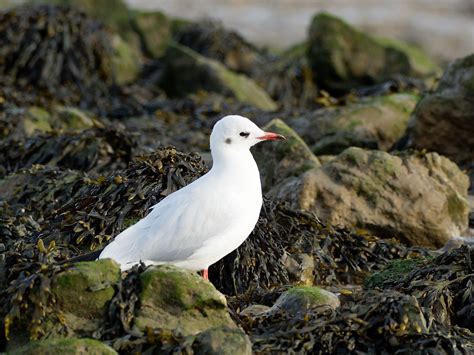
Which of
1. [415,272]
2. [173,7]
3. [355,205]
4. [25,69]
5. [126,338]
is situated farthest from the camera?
[173,7]

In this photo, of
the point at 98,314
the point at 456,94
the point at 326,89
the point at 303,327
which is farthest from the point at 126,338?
the point at 326,89

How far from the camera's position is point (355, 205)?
28.2 feet

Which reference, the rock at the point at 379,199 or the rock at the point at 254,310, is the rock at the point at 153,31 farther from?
the rock at the point at 254,310

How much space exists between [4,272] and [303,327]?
1.65 metres

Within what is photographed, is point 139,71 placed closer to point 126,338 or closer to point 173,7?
point 126,338

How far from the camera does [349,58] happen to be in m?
15.7

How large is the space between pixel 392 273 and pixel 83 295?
8.67ft

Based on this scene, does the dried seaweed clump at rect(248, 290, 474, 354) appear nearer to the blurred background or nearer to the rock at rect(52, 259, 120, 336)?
the rock at rect(52, 259, 120, 336)

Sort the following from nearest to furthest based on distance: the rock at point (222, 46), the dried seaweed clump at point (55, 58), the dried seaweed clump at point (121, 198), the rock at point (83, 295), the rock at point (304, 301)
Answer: the rock at point (83, 295) → the rock at point (304, 301) → the dried seaweed clump at point (121, 198) → the dried seaweed clump at point (55, 58) → the rock at point (222, 46)

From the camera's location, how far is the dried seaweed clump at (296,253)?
7.34 metres

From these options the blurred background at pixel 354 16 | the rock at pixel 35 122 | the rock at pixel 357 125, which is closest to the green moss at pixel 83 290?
the rock at pixel 357 125

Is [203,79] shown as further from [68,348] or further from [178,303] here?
[68,348]

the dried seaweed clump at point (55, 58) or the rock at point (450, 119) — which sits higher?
the rock at point (450, 119)

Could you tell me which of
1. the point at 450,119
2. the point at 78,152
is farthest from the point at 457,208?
the point at 78,152
